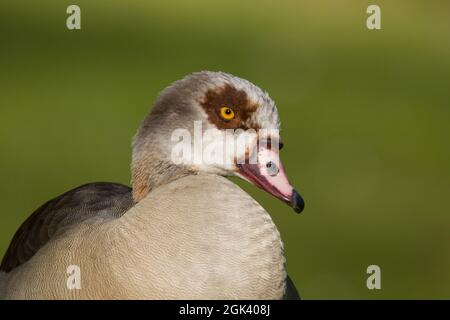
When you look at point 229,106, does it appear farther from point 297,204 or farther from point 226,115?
Result: point 297,204

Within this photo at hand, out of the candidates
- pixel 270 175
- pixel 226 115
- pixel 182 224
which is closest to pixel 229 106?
pixel 226 115

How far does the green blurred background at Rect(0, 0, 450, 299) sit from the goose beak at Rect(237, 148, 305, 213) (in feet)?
5.31

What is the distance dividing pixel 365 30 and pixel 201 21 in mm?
1644

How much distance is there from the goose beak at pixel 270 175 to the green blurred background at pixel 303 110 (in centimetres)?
162

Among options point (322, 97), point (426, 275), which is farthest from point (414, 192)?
point (322, 97)

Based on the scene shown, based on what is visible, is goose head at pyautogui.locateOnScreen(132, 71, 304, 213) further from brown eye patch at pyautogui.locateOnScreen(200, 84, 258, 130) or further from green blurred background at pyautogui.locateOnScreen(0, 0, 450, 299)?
green blurred background at pyautogui.locateOnScreen(0, 0, 450, 299)

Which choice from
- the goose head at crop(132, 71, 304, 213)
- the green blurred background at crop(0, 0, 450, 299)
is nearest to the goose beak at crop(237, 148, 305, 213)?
the goose head at crop(132, 71, 304, 213)

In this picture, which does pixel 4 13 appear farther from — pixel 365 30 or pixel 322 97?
pixel 365 30

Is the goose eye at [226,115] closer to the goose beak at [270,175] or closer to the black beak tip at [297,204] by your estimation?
the goose beak at [270,175]

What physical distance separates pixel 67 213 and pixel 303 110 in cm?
414

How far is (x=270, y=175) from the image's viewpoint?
195cm

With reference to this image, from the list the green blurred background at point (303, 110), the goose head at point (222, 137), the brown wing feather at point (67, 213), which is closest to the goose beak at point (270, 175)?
the goose head at point (222, 137)

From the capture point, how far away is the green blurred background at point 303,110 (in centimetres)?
427

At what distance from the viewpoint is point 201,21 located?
8.09 m
